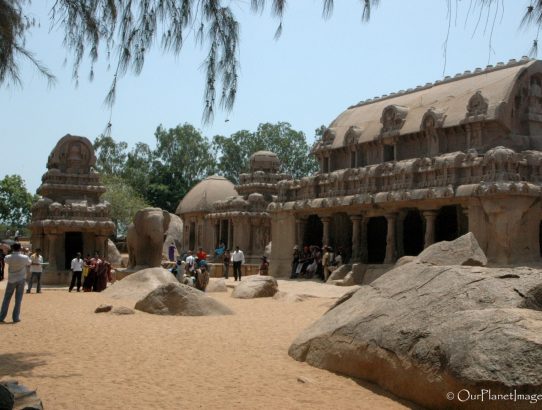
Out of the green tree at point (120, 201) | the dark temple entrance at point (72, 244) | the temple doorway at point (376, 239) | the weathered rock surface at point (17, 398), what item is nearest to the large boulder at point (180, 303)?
the weathered rock surface at point (17, 398)

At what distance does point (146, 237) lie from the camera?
24.9 metres

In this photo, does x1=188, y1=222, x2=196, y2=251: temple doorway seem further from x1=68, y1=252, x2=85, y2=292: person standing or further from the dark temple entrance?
x1=68, y1=252, x2=85, y2=292: person standing

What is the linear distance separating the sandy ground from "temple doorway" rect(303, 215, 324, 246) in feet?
56.5

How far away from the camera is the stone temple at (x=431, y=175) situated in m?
21.4

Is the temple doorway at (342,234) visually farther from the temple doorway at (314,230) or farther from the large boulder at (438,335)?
the large boulder at (438,335)

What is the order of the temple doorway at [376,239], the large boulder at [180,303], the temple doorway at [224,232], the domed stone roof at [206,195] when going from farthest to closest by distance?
the domed stone roof at [206,195], the temple doorway at [224,232], the temple doorway at [376,239], the large boulder at [180,303]

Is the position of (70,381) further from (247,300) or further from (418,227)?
(418,227)

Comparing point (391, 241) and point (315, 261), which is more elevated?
point (391, 241)

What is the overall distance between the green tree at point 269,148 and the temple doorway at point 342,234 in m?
37.8

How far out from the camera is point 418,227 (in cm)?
2858

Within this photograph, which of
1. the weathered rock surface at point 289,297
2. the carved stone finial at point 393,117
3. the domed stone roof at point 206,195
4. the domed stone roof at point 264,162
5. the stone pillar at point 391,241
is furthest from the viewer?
the domed stone roof at point 206,195

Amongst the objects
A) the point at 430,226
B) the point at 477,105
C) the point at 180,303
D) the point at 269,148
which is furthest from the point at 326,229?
the point at 269,148

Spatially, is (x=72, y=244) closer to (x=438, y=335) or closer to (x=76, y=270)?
(x=76, y=270)

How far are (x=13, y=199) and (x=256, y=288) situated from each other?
51847 millimetres
